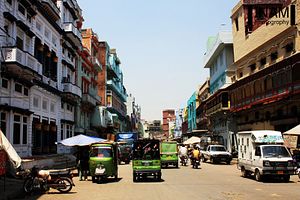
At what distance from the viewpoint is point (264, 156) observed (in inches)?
830

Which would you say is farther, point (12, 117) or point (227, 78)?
point (227, 78)

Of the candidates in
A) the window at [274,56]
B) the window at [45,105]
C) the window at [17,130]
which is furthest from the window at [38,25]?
the window at [274,56]

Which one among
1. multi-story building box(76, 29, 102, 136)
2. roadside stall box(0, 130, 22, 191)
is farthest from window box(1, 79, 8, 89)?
multi-story building box(76, 29, 102, 136)

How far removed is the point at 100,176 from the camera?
70.8ft

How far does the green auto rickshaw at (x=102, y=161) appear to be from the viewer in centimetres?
2152

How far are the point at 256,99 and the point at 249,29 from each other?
9.55 metres

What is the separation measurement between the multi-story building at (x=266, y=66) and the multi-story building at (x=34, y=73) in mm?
17723

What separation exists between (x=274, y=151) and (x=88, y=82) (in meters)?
34.4

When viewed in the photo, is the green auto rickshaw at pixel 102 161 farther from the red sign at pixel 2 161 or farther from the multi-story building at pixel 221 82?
the multi-story building at pixel 221 82

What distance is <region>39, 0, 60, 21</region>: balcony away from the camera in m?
30.7

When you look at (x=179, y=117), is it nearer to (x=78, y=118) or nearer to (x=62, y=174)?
(x=78, y=118)

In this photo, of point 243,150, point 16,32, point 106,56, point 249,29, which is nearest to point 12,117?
point 16,32

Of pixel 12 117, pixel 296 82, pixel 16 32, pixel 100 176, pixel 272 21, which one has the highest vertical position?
pixel 272 21

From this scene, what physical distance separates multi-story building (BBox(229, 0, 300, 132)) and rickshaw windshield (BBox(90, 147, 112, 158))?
50.4 feet
